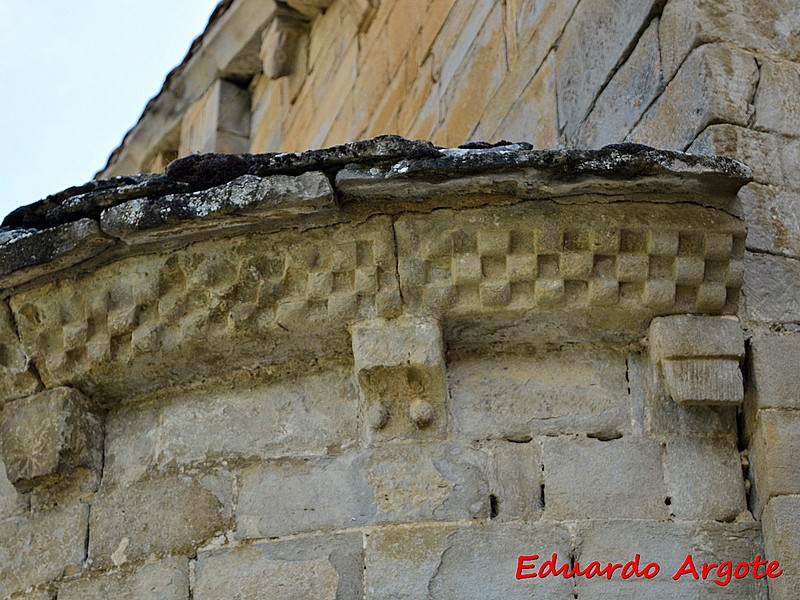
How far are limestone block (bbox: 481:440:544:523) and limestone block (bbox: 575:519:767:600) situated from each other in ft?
0.46

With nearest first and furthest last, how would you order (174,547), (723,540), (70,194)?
(723,540)
(174,547)
(70,194)

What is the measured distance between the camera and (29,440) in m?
3.77

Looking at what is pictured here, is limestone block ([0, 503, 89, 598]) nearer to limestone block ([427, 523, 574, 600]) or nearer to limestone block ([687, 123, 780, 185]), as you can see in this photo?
limestone block ([427, 523, 574, 600])

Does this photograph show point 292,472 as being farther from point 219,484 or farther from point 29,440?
point 29,440

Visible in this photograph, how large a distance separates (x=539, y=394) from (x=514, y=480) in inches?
10.1

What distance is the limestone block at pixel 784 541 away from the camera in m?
3.15

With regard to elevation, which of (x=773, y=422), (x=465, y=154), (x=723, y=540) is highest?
(x=465, y=154)

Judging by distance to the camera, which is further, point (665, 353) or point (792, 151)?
point (792, 151)

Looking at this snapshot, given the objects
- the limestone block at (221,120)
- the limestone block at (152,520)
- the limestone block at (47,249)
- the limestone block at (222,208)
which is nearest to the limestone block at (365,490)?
the limestone block at (152,520)

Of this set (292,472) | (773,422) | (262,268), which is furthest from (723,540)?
(262,268)

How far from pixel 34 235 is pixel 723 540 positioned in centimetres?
196

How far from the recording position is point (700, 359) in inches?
135

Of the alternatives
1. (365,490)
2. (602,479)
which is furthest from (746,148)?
(365,490)

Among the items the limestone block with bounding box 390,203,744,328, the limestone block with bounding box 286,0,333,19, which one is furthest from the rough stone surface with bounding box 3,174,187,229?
the limestone block with bounding box 286,0,333,19
